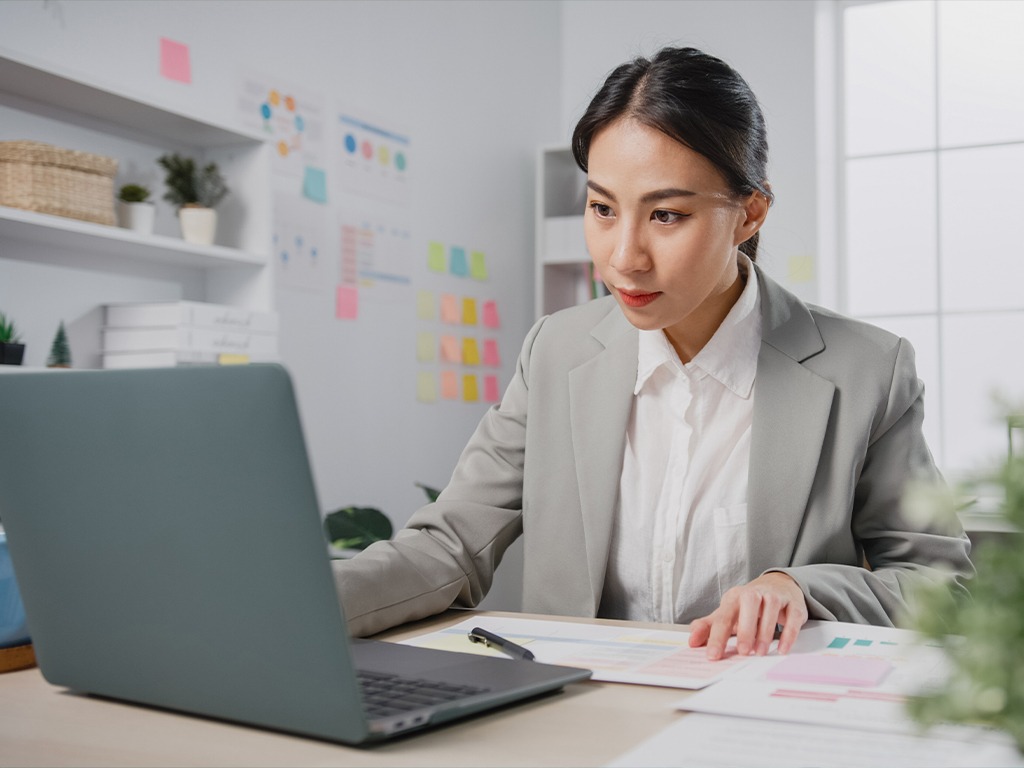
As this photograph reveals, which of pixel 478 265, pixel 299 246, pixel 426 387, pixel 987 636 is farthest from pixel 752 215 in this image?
pixel 478 265

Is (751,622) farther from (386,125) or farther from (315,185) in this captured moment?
(386,125)

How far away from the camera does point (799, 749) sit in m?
0.65

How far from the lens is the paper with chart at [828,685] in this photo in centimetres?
72

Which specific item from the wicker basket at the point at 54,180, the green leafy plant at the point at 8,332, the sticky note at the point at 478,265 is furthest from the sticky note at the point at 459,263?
the green leafy plant at the point at 8,332

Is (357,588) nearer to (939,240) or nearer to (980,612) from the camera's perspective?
(980,612)

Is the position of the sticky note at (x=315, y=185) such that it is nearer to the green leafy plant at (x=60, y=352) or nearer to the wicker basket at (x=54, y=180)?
the wicker basket at (x=54, y=180)

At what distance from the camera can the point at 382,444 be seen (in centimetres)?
344

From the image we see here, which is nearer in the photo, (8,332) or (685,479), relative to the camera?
(685,479)

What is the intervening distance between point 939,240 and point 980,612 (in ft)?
13.2

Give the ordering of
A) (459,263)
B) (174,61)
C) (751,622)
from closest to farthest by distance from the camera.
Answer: (751,622), (174,61), (459,263)

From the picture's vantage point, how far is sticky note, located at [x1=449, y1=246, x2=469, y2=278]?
3838mm

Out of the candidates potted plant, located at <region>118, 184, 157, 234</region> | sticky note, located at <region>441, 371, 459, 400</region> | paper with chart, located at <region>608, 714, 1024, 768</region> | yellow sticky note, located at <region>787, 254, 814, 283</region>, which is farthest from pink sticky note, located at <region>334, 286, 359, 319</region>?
paper with chart, located at <region>608, 714, 1024, 768</region>

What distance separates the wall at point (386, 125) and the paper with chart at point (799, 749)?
76.8 inches

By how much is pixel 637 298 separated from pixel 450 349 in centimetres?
249
